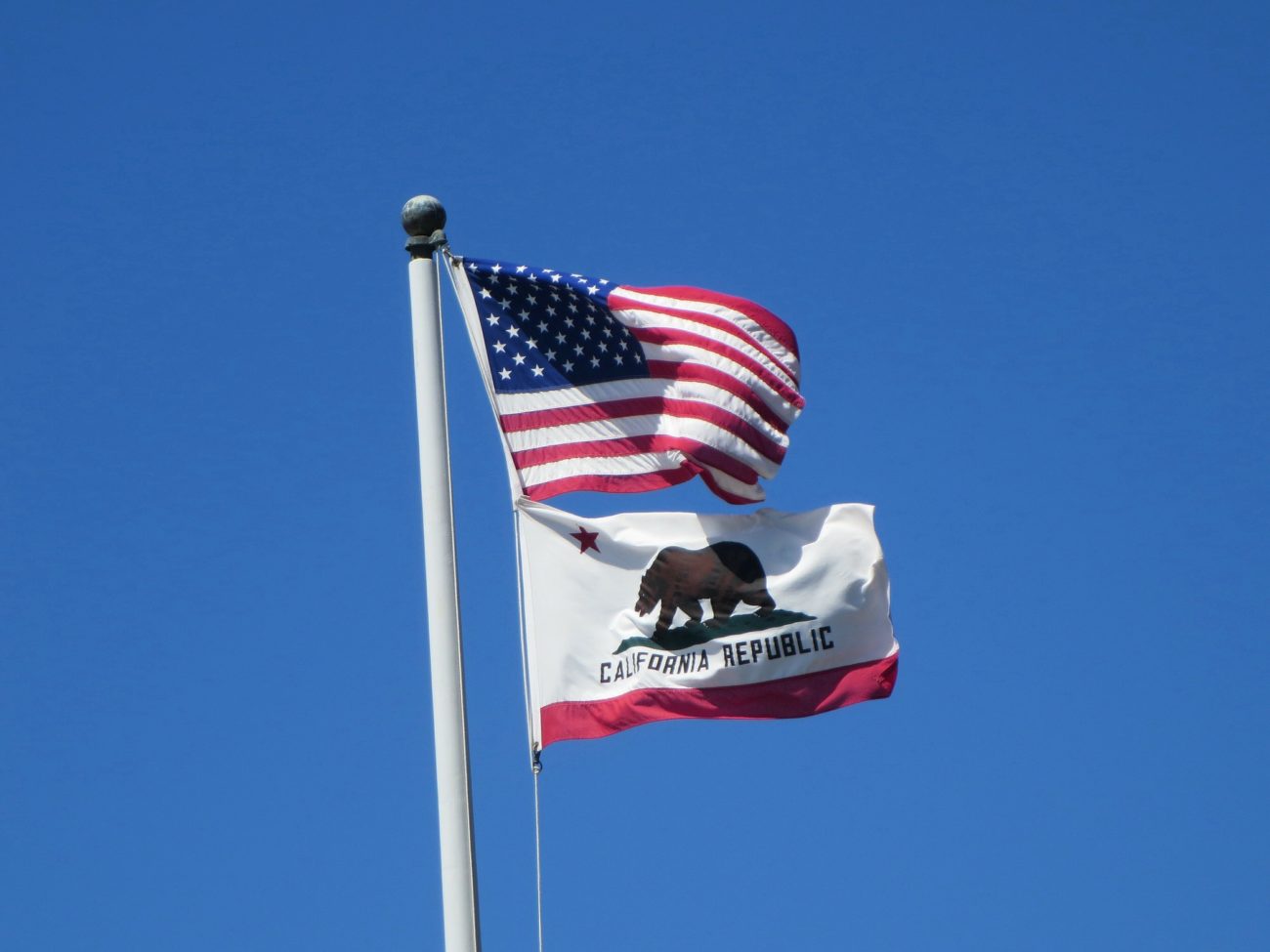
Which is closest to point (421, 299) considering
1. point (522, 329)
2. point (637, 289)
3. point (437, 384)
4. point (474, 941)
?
point (437, 384)

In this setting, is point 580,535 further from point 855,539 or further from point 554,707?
point 855,539

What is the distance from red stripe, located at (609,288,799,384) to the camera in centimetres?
1750

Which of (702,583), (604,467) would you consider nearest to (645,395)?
(604,467)

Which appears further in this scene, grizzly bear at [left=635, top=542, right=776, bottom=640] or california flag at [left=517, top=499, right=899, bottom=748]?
grizzly bear at [left=635, top=542, right=776, bottom=640]

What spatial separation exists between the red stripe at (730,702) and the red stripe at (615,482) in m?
1.80

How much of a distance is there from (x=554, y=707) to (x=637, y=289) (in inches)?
159

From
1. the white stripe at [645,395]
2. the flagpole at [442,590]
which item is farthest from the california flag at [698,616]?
the flagpole at [442,590]

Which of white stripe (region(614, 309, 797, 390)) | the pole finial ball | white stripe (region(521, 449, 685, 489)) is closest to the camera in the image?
the pole finial ball

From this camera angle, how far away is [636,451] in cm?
1714

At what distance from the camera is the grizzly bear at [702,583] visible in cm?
1681

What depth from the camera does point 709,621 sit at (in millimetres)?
16828

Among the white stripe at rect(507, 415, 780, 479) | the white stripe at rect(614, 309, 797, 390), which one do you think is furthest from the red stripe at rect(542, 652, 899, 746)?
the white stripe at rect(614, 309, 797, 390)

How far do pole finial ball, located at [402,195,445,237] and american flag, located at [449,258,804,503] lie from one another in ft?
3.48

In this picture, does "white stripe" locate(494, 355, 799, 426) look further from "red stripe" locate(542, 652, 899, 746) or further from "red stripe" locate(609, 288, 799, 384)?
"red stripe" locate(542, 652, 899, 746)
